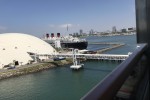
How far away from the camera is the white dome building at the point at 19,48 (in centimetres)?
2709

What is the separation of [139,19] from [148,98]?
0.70 meters

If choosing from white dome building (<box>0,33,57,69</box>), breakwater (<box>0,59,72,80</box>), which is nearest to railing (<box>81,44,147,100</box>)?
breakwater (<box>0,59,72,80</box>)

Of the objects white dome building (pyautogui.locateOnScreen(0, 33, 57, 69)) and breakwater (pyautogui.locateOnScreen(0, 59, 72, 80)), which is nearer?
breakwater (pyautogui.locateOnScreen(0, 59, 72, 80))

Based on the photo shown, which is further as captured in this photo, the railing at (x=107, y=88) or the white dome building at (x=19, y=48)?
the white dome building at (x=19, y=48)

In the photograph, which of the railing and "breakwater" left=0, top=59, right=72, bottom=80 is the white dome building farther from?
the railing

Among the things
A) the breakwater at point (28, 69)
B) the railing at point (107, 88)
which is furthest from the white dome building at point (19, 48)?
the railing at point (107, 88)

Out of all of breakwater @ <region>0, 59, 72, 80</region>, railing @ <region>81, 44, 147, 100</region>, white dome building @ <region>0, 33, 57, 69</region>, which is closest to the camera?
railing @ <region>81, 44, 147, 100</region>

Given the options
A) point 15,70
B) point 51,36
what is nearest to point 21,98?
point 15,70

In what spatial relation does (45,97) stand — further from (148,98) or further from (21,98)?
(148,98)

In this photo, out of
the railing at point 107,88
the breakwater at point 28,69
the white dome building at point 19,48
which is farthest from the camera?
the white dome building at point 19,48

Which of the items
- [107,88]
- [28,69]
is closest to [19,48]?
[28,69]

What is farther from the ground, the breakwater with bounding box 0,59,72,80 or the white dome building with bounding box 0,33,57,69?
the white dome building with bounding box 0,33,57,69

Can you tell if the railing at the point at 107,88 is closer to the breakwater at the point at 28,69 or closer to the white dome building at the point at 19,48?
the breakwater at the point at 28,69

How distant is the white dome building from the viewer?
27.1 meters
